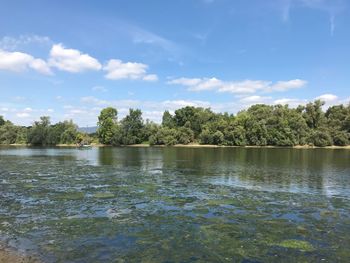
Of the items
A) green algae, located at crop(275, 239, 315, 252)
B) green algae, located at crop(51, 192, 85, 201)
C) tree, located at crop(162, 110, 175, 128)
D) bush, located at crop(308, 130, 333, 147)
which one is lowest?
green algae, located at crop(275, 239, 315, 252)

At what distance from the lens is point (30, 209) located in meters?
23.1

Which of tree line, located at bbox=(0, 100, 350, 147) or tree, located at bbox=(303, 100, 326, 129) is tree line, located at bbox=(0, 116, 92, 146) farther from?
tree, located at bbox=(303, 100, 326, 129)

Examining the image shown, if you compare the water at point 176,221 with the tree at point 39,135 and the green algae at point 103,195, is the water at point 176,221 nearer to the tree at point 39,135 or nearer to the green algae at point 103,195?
the green algae at point 103,195

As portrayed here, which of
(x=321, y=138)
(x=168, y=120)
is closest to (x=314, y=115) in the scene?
(x=321, y=138)

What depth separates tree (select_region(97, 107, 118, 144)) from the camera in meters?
170

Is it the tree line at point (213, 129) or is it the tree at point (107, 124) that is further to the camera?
the tree at point (107, 124)

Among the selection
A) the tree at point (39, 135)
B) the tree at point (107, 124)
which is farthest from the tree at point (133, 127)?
the tree at point (39, 135)

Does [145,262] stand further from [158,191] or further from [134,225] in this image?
[158,191]

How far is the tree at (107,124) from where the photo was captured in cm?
17038

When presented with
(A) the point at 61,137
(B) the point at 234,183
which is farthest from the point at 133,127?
(B) the point at 234,183

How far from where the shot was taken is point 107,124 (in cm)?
17262

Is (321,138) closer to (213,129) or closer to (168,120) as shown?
(213,129)

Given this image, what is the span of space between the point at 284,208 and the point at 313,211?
5.82 feet

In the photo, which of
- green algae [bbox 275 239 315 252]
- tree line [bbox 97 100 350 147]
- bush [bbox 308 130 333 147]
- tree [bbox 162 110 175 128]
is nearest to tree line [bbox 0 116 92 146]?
tree line [bbox 97 100 350 147]
